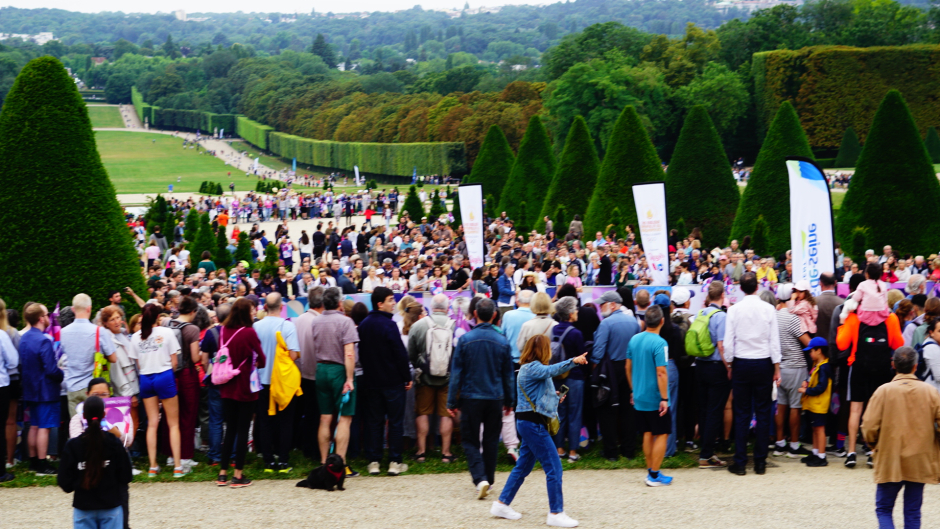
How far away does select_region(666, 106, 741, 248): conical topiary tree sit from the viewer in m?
23.9

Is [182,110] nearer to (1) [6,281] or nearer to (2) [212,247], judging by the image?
(2) [212,247]

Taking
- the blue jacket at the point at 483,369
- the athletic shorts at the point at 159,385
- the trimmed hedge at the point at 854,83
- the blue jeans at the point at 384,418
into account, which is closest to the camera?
the blue jacket at the point at 483,369

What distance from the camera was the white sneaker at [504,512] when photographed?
23.2ft

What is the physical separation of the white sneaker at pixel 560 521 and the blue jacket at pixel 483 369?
98cm

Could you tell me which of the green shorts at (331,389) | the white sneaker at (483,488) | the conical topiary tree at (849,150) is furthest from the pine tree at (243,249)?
the conical topiary tree at (849,150)

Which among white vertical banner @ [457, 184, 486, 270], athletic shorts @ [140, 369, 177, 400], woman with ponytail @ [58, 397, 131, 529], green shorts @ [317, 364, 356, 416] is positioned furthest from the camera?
white vertical banner @ [457, 184, 486, 270]

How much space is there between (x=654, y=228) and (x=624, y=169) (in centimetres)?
771

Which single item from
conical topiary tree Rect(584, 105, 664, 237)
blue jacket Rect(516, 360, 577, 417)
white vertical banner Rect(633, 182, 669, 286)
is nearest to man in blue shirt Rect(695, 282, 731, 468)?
blue jacket Rect(516, 360, 577, 417)

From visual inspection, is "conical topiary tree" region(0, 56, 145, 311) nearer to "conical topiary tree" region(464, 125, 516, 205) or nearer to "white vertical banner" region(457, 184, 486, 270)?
"white vertical banner" region(457, 184, 486, 270)

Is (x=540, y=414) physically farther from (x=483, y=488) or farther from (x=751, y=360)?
(x=751, y=360)

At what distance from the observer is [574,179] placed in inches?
1049

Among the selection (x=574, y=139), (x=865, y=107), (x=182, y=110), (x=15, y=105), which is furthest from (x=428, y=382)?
(x=182, y=110)

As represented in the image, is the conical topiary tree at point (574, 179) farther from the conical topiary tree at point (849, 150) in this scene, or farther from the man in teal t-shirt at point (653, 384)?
the conical topiary tree at point (849, 150)

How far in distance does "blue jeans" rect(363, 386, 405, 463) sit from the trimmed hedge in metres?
50.6
